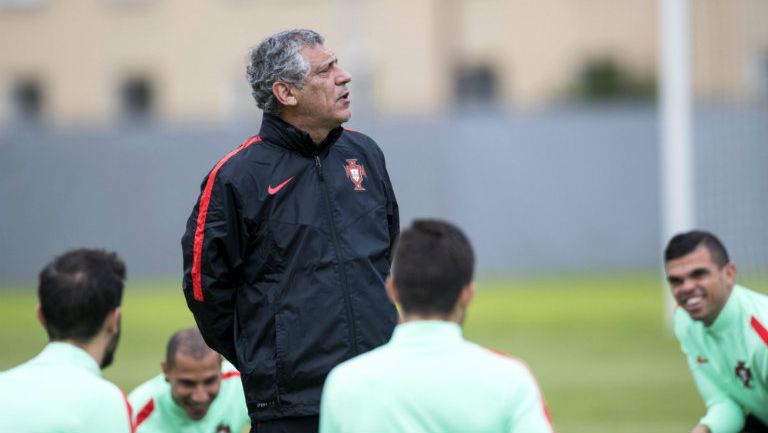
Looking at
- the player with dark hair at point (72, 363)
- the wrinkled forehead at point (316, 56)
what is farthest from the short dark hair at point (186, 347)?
the wrinkled forehead at point (316, 56)

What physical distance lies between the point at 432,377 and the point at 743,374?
3306 mm

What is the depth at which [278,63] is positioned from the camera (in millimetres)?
5004

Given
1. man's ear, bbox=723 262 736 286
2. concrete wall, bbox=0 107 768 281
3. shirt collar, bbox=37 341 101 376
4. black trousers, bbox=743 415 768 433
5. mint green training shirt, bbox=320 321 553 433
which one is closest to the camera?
mint green training shirt, bbox=320 321 553 433

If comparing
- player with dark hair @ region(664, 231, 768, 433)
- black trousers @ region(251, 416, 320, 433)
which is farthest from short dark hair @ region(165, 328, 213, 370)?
player with dark hair @ region(664, 231, 768, 433)

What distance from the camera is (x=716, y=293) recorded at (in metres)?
6.37

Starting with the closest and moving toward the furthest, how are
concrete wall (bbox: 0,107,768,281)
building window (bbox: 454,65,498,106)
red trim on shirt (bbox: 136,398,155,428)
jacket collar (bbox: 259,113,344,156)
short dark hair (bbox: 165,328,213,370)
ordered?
1. jacket collar (bbox: 259,113,344,156)
2. short dark hair (bbox: 165,328,213,370)
3. red trim on shirt (bbox: 136,398,155,428)
4. concrete wall (bbox: 0,107,768,281)
5. building window (bbox: 454,65,498,106)

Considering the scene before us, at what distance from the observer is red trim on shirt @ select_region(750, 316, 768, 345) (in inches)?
249

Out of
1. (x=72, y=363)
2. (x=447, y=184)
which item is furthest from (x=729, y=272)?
(x=447, y=184)

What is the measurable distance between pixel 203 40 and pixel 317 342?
30.7m

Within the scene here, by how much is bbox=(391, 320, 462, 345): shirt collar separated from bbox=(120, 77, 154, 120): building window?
32.7 metres

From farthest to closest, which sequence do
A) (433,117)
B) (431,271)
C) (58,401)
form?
(433,117) → (58,401) → (431,271)

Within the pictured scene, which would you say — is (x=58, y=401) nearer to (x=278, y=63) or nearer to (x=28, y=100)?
(x=278, y=63)

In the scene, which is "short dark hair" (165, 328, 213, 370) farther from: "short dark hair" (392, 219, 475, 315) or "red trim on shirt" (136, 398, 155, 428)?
"short dark hair" (392, 219, 475, 315)

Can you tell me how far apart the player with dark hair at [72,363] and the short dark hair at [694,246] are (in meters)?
2.75
